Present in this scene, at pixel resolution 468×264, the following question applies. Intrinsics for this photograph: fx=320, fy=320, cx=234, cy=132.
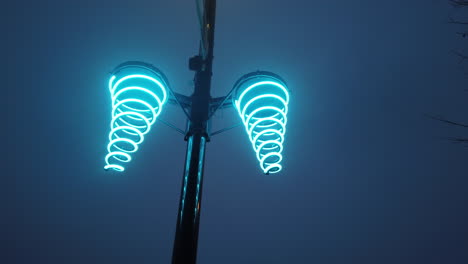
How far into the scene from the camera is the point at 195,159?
2674mm

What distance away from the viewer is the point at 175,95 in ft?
9.84

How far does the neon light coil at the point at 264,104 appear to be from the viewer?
2.99m

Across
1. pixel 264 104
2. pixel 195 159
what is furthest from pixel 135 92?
pixel 264 104

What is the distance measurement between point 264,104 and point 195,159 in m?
0.87

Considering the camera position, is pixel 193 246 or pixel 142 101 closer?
pixel 193 246

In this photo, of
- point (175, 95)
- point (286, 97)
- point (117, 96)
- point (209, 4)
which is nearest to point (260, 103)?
point (286, 97)

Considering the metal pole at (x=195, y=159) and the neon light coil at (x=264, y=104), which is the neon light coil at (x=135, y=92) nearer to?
the metal pole at (x=195, y=159)

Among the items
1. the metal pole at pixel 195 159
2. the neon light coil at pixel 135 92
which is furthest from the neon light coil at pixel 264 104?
the neon light coil at pixel 135 92

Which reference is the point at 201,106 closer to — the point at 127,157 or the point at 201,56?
the point at 201,56

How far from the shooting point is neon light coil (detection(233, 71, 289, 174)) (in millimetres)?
2992

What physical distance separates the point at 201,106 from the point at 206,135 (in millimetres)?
289

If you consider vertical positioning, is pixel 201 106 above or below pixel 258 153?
above

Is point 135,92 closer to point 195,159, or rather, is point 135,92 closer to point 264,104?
point 195,159

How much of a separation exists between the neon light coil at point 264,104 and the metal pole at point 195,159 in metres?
0.35
